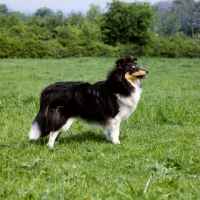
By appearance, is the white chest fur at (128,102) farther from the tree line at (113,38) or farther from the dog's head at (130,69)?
the tree line at (113,38)

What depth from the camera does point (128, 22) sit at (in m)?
44.0

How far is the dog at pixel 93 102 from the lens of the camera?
6.29m

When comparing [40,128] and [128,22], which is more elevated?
[40,128]

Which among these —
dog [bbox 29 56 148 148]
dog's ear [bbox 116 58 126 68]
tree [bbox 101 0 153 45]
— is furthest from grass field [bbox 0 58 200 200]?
tree [bbox 101 0 153 45]

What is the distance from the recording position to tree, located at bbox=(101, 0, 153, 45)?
4447 centimetres

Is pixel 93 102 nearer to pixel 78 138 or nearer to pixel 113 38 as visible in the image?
pixel 78 138

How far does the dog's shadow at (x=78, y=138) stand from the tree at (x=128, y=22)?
38.3 m

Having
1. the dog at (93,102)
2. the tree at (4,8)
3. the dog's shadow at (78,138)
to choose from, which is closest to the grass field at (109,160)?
the dog's shadow at (78,138)

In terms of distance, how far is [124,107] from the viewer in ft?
21.9

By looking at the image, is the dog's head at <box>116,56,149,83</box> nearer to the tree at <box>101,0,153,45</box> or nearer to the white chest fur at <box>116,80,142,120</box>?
the white chest fur at <box>116,80,142,120</box>

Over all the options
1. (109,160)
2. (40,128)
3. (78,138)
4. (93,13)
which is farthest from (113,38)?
(109,160)

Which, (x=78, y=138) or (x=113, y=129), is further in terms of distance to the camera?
(x=78, y=138)

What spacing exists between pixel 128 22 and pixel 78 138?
127 ft

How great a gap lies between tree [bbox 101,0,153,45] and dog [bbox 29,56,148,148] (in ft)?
127
